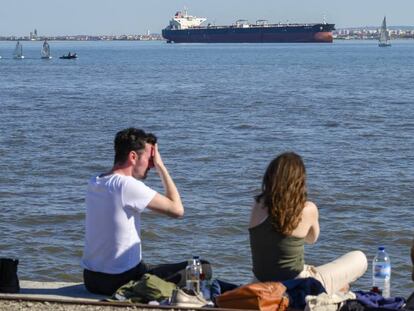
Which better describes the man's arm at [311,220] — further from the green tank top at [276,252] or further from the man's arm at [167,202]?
the man's arm at [167,202]

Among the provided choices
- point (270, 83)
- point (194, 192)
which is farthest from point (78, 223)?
point (270, 83)

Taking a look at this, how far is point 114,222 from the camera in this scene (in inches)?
246

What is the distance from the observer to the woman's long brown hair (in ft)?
19.0

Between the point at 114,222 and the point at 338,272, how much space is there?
4.68 ft

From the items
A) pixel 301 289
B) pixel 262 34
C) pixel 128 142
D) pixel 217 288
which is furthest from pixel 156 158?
pixel 262 34

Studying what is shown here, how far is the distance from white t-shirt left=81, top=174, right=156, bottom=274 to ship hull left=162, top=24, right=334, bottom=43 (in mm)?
139313

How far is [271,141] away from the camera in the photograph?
21953 millimetres

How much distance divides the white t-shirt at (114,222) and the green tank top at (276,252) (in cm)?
73

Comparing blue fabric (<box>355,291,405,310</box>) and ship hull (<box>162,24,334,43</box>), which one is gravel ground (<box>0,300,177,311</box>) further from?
ship hull (<box>162,24,334,43</box>)

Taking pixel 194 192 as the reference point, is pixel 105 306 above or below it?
above

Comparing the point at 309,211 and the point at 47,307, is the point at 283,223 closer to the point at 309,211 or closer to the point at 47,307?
the point at 309,211

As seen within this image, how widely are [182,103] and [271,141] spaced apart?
12184mm

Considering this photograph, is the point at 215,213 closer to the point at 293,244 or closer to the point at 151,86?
the point at 293,244

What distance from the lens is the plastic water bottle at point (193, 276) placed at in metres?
6.14
